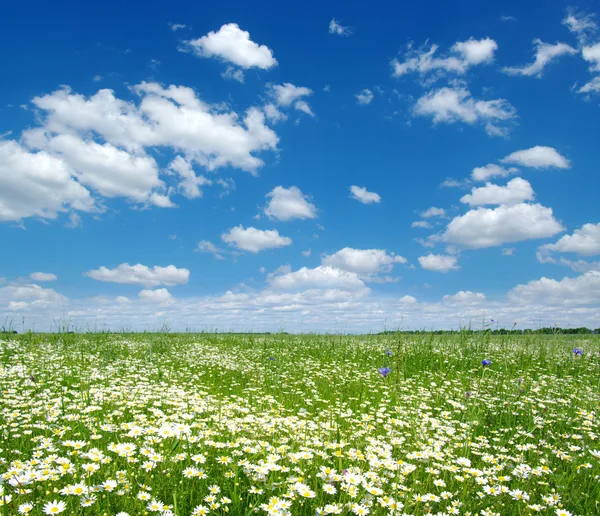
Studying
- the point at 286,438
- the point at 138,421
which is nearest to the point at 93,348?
the point at 138,421

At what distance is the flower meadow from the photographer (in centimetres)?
410

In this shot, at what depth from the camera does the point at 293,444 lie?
501cm

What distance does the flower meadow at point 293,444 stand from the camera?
13.5ft

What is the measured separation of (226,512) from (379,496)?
1.54 metres

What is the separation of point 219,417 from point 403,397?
4438 mm

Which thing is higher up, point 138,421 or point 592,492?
point 138,421

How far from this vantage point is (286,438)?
18.3 ft

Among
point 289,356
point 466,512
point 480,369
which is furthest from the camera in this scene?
point 289,356

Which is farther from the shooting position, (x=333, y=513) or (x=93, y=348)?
(x=93, y=348)

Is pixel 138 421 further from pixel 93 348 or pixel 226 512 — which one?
pixel 93 348

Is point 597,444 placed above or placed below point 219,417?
below

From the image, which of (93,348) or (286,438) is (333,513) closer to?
(286,438)

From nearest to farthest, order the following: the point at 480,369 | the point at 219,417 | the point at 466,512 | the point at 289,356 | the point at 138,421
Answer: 1. the point at 466,512
2. the point at 138,421
3. the point at 219,417
4. the point at 480,369
5. the point at 289,356

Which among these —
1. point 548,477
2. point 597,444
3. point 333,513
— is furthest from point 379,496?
point 597,444
